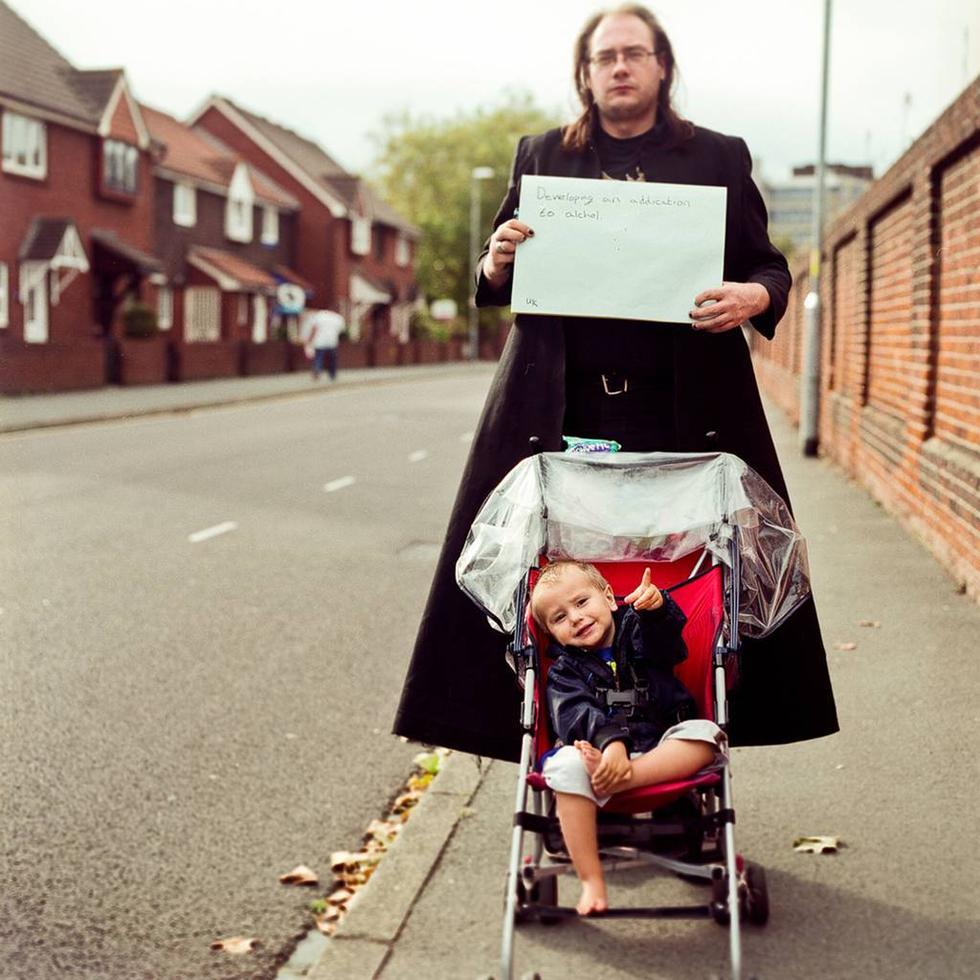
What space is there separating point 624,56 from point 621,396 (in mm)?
849

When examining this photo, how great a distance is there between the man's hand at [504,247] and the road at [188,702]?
1738 millimetres

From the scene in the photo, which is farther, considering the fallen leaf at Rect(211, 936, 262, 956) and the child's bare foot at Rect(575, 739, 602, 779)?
the fallen leaf at Rect(211, 936, 262, 956)

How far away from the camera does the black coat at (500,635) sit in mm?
3785

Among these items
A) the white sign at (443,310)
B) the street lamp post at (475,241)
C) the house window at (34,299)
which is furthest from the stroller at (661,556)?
the white sign at (443,310)

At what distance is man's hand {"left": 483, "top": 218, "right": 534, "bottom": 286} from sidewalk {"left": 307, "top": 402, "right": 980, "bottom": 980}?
5.14 feet

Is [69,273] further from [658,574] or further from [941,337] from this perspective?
[658,574]

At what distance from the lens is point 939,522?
29.1 ft

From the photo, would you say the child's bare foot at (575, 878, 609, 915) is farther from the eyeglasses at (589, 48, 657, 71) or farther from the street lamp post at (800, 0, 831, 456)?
the street lamp post at (800, 0, 831, 456)

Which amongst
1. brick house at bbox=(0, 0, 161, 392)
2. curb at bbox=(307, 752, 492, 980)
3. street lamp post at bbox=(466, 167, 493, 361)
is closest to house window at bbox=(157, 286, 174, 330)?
brick house at bbox=(0, 0, 161, 392)

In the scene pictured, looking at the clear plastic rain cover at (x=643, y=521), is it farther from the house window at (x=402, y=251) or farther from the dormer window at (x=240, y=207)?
the house window at (x=402, y=251)

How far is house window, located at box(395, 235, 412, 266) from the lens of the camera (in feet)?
224

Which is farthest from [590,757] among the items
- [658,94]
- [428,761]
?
[428,761]

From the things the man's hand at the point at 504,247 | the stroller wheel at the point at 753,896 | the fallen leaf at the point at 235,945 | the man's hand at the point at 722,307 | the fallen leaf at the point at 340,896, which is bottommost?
the fallen leaf at the point at 340,896

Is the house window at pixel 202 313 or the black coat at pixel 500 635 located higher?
the house window at pixel 202 313
